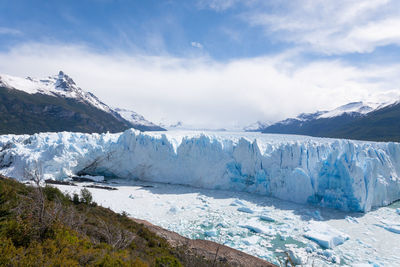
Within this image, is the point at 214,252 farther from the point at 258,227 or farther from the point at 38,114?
the point at 38,114

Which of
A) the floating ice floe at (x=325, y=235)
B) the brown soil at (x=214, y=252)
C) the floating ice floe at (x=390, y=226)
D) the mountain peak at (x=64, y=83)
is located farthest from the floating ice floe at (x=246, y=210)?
the mountain peak at (x=64, y=83)

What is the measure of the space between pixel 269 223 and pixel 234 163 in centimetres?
754

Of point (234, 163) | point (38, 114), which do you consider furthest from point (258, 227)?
point (38, 114)

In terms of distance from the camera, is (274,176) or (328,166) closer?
(328,166)

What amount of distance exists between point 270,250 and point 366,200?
8647 mm

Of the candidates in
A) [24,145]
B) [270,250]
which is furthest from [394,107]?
[24,145]

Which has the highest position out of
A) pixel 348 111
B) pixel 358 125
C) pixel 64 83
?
pixel 64 83

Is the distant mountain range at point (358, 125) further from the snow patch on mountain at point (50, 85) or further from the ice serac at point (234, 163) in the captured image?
the snow patch on mountain at point (50, 85)

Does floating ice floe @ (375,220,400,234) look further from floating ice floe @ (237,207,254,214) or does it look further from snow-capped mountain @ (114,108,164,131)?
snow-capped mountain @ (114,108,164,131)

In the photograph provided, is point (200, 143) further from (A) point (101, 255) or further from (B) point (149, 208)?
(A) point (101, 255)

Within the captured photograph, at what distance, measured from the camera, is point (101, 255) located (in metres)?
4.07

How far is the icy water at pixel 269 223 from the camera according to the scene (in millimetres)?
9134

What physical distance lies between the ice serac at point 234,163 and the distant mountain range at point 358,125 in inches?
1879

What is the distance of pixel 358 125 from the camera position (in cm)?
7769
